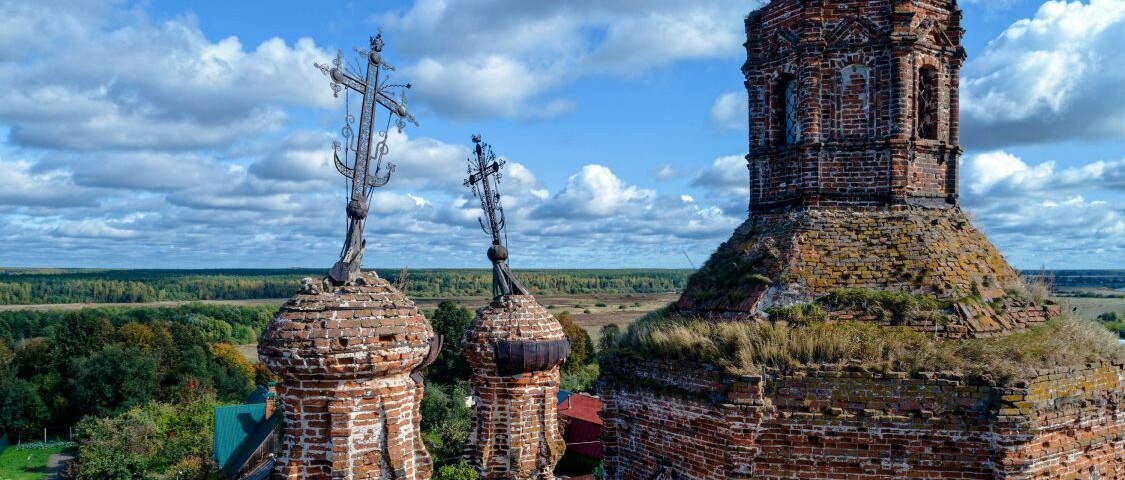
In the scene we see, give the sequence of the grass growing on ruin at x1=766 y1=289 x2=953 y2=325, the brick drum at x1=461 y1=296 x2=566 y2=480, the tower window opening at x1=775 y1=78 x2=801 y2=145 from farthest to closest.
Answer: the tower window opening at x1=775 y1=78 x2=801 y2=145 → the brick drum at x1=461 y1=296 x2=566 y2=480 → the grass growing on ruin at x1=766 y1=289 x2=953 y2=325

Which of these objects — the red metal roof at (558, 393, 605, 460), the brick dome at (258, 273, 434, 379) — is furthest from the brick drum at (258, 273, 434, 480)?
the red metal roof at (558, 393, 605, 460)

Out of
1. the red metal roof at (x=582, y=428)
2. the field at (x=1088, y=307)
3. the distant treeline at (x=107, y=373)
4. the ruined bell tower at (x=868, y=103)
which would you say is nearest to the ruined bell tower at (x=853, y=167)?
the ruined bell tower at (x=868, y=103)

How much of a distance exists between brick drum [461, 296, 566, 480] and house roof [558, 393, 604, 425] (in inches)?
818

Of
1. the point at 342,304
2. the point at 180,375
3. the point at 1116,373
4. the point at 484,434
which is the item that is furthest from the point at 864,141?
the point at 180,375

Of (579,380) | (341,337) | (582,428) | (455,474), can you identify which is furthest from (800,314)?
(579,380)

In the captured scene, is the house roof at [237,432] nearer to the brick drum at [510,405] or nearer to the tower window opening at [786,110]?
the brick drum at [510,405]

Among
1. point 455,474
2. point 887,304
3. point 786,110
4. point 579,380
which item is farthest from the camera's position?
point 579,380

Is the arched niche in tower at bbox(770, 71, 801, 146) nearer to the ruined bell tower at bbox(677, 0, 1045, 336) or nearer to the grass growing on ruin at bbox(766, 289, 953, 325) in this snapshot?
the ruined bell tower at bbox(677, 0, 1045, 336)

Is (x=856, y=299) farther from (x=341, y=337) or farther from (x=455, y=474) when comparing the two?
(x=455, y=474)

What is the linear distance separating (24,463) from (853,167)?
50693 millimetres

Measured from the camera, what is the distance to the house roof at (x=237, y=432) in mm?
28797

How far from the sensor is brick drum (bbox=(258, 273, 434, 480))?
5.63 meters

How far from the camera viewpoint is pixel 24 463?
4362 cm

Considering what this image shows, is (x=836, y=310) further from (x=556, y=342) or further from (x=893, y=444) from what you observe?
(x=556, y=342)
